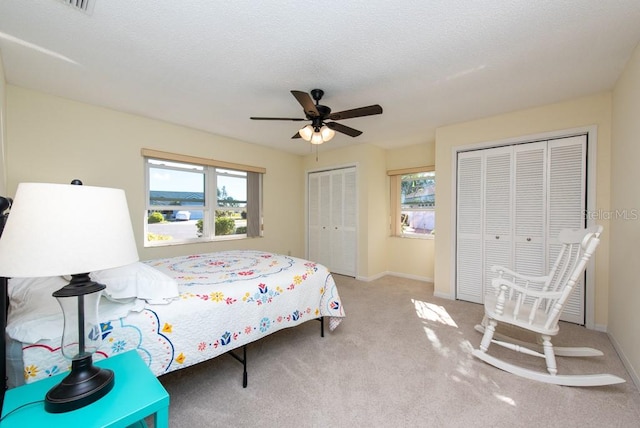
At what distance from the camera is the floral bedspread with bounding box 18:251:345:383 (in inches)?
53.4

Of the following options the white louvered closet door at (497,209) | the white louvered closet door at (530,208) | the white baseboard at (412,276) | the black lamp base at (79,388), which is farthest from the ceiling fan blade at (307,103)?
the white baseboard at (412,276)

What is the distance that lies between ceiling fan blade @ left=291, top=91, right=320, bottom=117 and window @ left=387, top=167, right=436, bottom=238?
109 inches

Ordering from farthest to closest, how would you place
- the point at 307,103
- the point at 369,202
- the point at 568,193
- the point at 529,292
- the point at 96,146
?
the point at 369,202 → the point at 96,146 → the point at 568,193 → the point at 307,103 → the point at 529,292

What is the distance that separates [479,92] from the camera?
2.59m

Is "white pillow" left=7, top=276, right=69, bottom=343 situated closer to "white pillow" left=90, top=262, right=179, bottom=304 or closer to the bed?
the bed

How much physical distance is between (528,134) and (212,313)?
364 cm

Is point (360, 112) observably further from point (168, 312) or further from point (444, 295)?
point (444, 295)

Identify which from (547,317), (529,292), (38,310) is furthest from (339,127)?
(38,310)

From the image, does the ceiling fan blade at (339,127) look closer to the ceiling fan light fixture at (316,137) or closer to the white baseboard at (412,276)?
the ceiling fan light fixture at (316,137)

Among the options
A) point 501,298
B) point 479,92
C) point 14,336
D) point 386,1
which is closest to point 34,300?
point 14,336

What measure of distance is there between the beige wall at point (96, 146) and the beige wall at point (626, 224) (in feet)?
14.1

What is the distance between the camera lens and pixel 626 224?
7.03 feet

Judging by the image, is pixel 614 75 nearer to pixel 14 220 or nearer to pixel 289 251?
pixel 14 220

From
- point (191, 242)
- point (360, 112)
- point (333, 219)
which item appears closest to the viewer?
point (360, 112)
